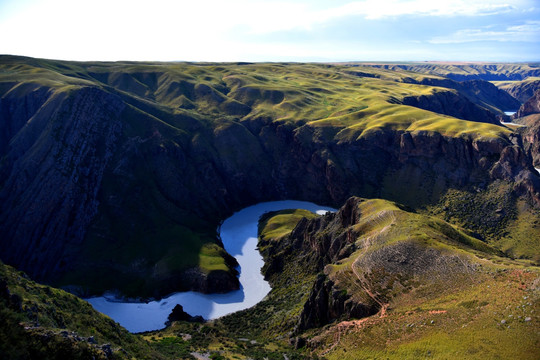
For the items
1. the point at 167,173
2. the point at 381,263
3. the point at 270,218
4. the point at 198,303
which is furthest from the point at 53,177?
the point at 381,263

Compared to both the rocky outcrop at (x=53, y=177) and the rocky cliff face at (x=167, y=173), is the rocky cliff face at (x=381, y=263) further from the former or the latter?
the rocky outcrop at (x=53, y=177)

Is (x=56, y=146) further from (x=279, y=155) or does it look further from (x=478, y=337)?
(x=478, y=337)

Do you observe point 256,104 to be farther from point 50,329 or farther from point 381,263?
point 50,329

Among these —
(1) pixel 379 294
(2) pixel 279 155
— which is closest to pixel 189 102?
(2) pixel 279 155

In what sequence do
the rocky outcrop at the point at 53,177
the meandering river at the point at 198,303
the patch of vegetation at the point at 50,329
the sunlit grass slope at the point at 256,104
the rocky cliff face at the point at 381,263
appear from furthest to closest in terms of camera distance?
1. the sunlit grass slope at the point at 256,104
2. the rocky outcrop at the point at 53,177
3. the meandering river at the point at 198,303
4. the rocky cliff face at the point at 381,263
5. the patch of vegetation at the point at 50,329

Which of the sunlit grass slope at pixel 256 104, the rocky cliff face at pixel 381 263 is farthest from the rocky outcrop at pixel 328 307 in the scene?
the sunlit grass slope at pixel 256 104

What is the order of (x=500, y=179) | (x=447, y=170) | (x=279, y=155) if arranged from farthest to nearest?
(x=279, y=155), (x=447, y=170), (x=500, y=179)

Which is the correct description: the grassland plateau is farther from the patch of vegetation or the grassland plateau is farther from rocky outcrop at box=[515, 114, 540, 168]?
rocky outcrop at box=[515, 114, 540, 168]

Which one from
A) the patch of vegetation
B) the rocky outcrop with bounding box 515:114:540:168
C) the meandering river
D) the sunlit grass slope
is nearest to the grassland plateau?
the patch of vegetation

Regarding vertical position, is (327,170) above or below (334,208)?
above
